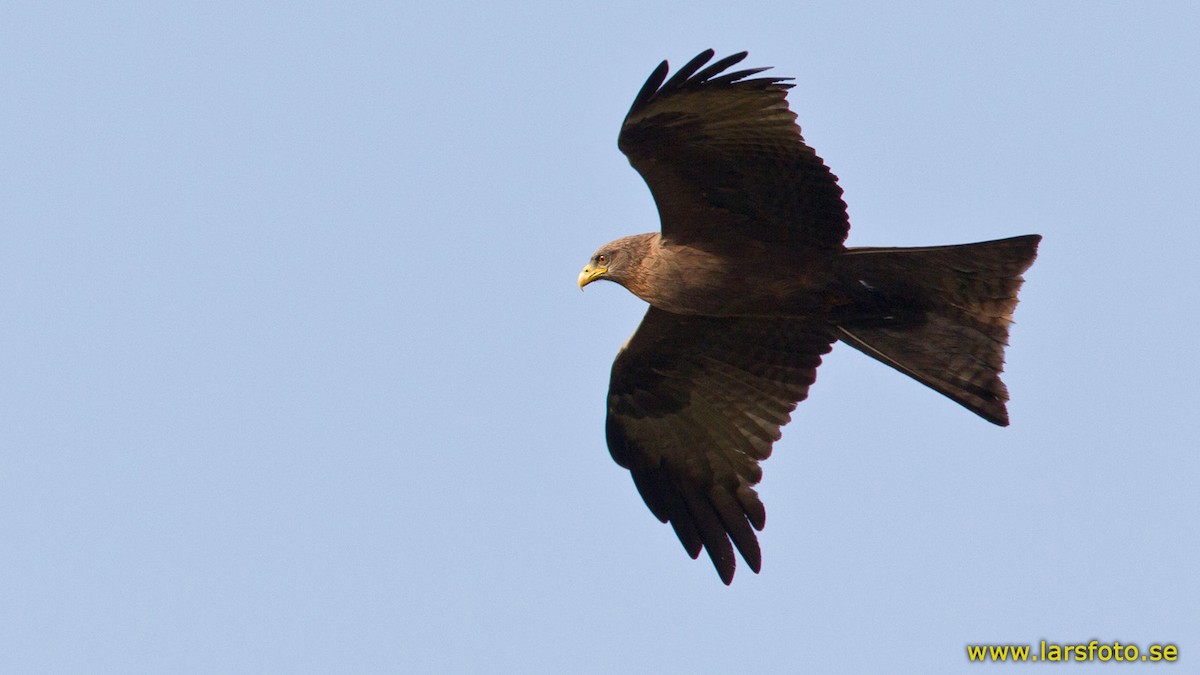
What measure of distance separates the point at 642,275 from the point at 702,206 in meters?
0.57

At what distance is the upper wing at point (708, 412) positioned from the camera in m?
10.9

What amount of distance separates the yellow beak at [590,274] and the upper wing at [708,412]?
0.72 meters

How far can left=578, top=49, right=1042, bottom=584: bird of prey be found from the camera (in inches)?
370

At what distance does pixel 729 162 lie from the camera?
31.3 feet

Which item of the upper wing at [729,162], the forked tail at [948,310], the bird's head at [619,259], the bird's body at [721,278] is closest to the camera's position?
the upper wing at [729,162]

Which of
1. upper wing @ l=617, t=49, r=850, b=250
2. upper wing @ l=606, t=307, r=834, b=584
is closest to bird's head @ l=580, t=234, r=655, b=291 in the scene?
upper wing @ l=617, t=49, r=850, b=250

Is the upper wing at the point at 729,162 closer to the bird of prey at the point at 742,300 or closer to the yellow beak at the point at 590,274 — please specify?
the bird of prey at the point at 742,300

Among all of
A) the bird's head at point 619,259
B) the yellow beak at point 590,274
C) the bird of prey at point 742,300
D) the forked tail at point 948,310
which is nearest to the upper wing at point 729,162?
the bird of prey at point 742,300

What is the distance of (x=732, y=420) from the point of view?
11078 mm

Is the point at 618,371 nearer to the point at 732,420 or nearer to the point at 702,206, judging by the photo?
the point at 732,420

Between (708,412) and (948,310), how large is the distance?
186cm

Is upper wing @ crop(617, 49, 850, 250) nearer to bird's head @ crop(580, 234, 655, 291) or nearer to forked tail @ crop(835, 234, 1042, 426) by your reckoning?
bird's head @ crop(580, 234, 655, 291)

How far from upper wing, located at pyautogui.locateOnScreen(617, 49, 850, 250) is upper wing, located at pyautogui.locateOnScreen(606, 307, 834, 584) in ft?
3.33

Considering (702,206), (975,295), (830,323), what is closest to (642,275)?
(702,206)
